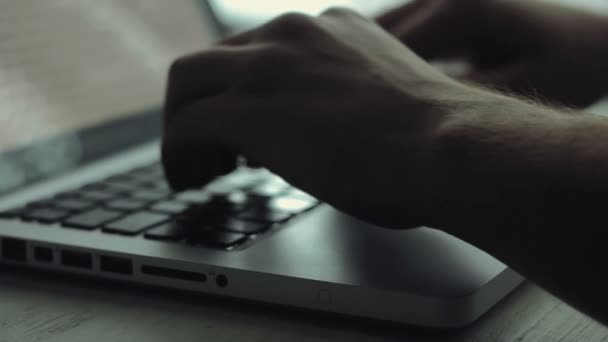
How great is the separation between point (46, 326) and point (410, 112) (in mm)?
258

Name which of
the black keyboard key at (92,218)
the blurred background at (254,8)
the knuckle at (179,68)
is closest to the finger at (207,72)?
the knuckle at (179,68)

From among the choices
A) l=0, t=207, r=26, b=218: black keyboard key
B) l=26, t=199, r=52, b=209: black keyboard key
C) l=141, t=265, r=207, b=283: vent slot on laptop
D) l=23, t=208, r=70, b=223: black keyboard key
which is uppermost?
l=0, t=207, r=26, b=218: black keyboard key

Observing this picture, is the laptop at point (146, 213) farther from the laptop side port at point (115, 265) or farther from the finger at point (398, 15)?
the finger at point (398, 15)

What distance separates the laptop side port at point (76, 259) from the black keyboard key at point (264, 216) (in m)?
0.12

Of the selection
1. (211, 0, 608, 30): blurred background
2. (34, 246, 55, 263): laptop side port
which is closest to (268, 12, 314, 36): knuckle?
(34, 246, 55, 263): laptop side port

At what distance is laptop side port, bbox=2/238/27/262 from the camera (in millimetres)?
559

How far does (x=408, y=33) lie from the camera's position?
0.73 meters

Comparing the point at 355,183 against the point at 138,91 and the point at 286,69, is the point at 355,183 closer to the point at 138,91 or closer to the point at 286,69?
the point at 286,69

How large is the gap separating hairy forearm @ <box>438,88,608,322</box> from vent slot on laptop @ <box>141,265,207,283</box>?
0.16 metres

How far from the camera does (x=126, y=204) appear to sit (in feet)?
2.10

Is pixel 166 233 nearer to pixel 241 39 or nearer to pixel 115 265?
pixel 115 265

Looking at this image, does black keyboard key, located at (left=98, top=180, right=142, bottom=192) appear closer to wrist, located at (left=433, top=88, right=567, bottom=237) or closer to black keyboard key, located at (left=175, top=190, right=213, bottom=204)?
black keyboard key, located at (left=175, top=190, right=213, bottom=204)

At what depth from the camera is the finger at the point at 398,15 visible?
0.75m

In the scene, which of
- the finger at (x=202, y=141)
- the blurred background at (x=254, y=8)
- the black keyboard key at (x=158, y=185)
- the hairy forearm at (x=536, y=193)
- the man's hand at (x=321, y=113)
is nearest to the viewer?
the hairy forearm at (x=536, y=193)
